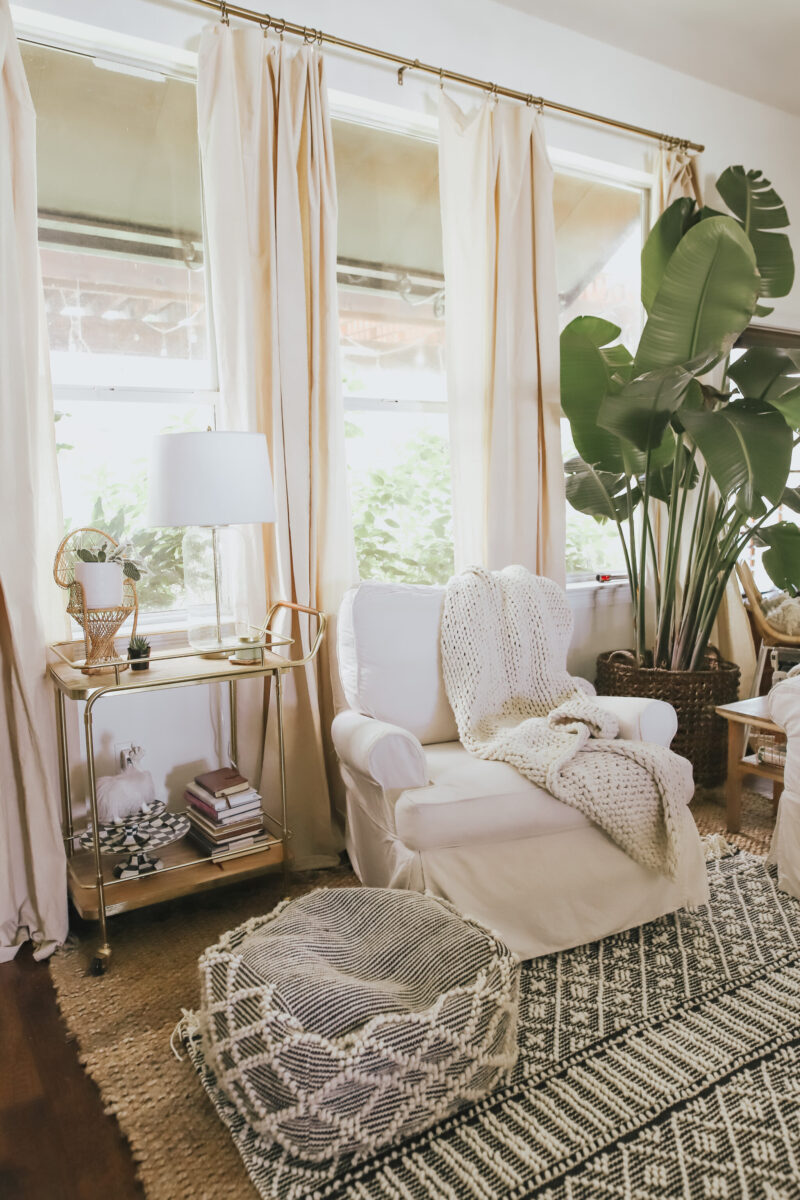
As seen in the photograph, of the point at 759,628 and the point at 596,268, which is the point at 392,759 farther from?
the point at 596,268

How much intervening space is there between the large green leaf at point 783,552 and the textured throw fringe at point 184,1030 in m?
2.67

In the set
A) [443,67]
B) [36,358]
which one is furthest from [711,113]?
[36,358]

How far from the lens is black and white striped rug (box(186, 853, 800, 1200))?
141cm

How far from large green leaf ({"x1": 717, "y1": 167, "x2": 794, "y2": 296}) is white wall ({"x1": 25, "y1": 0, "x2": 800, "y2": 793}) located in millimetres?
437

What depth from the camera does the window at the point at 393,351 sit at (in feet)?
10.0

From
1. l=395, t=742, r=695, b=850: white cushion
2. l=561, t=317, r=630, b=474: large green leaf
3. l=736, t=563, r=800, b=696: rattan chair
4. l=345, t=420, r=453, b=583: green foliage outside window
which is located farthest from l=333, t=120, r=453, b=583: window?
l=736, t=563, r=800, b=696: rattan chair

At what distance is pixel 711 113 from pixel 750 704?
2732 millimetres

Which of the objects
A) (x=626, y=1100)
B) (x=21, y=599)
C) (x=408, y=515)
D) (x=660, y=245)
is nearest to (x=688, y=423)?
(x=660, y=245)

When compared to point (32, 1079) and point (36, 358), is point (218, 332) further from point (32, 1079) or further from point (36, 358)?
point (32, 1079)

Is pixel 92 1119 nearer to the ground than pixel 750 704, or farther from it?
nearer to the ground

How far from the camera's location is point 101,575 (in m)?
2.20

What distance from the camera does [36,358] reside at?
7.55 ft

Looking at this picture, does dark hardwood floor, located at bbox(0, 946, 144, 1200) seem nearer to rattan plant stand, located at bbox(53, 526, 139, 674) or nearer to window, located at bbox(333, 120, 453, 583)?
rattan plant stand, located at bbox(53, 526, 139, 674)

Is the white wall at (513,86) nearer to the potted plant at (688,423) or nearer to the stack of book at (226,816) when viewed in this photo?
the stack of book at (226,816)
